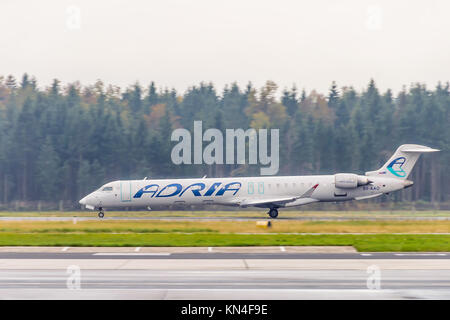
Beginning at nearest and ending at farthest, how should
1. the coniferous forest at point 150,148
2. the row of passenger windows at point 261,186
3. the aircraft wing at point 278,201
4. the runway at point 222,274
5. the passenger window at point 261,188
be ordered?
the runway at point 222,274, the aircraft wing at point 278,201, the row of passenger windows at point 261,186, the passenger window at point 261,188, the coniferous forest at point 150,148

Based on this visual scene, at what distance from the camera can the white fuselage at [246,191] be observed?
1916 inches

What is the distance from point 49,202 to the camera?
85.1 m

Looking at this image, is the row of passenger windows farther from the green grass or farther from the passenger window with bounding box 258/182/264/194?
the green grass

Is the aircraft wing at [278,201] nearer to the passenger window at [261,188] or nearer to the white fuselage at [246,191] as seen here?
the white fuselage at [246,191]

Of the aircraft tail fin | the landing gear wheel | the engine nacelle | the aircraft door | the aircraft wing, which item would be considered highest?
the aircraft tail fin

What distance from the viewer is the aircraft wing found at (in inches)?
1905

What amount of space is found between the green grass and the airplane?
49.2ft

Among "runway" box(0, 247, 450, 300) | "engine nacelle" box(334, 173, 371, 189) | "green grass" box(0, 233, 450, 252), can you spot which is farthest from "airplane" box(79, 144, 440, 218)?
"runway" box(0, 247, 450, 300)

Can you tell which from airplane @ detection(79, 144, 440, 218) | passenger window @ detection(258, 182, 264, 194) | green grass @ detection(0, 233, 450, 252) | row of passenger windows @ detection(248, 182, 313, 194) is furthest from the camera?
passenger window @ detection(258, 182, 264, 194)

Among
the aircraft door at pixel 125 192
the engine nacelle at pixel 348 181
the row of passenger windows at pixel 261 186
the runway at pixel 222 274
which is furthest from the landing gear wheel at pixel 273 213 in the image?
the runway at pixel 222 274
